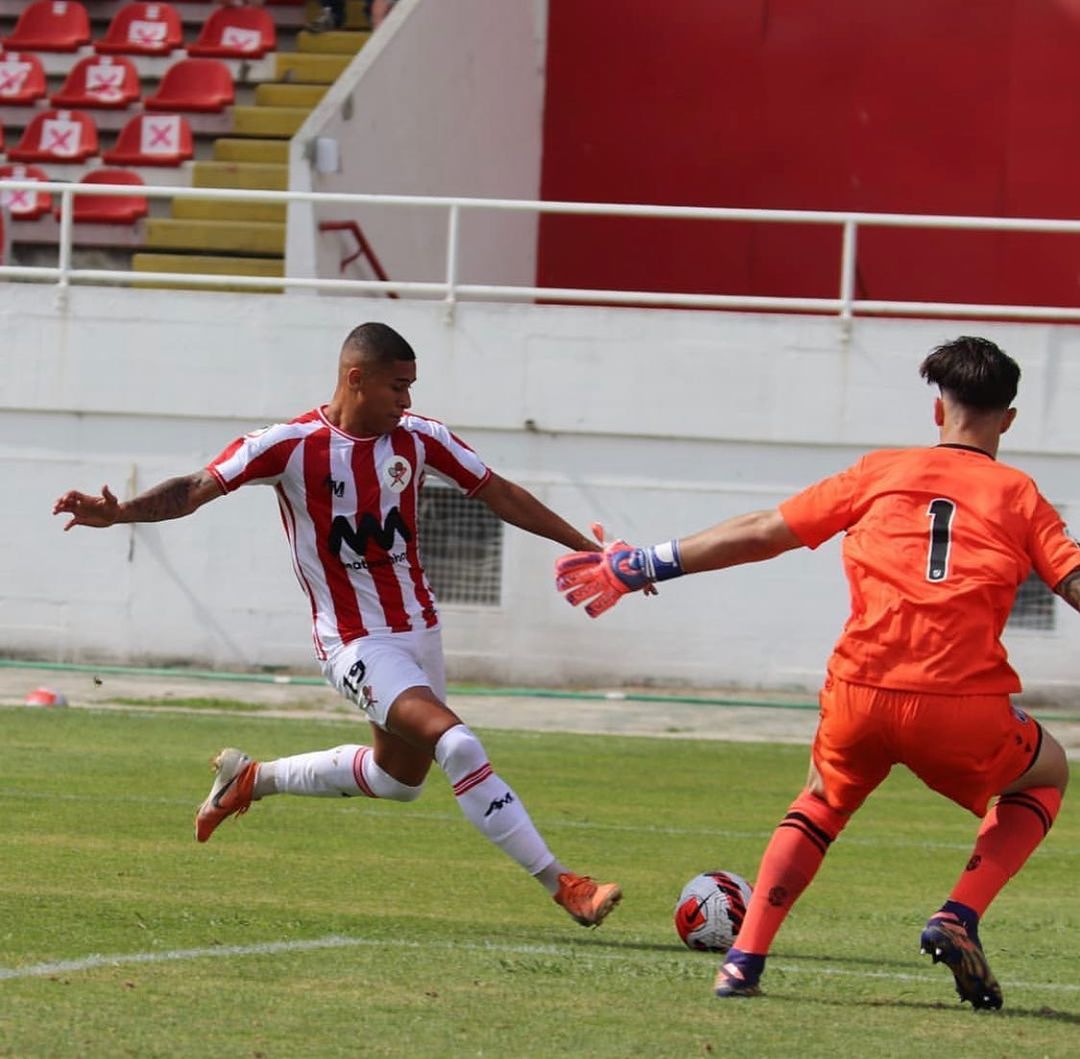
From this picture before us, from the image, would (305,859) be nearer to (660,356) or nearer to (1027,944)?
(1027,944)

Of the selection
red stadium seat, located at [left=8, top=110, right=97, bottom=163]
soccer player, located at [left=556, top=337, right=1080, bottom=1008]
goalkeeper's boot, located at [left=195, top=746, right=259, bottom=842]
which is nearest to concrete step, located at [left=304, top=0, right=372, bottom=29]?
red stadium seat, located at [left=8, top=110, right=97, bottom=163]

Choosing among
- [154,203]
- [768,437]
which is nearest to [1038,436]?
[768,437]

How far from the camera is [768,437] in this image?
59.6ft

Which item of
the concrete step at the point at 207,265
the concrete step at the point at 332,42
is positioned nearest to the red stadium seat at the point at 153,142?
the concrete step at the point at 207,265

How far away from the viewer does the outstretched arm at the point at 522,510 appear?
27.4 ft

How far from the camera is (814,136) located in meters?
25.1

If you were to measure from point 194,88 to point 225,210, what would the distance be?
207 cm

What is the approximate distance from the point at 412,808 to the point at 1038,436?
316 inches

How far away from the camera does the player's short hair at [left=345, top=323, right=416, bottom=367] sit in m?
8.03

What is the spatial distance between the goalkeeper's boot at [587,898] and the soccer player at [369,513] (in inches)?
19.5

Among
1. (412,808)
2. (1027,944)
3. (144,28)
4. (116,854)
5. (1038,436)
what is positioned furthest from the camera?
(144,28)

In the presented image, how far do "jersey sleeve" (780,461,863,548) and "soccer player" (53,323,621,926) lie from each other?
187 cm

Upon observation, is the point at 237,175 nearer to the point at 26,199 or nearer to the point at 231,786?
the point at 26,199

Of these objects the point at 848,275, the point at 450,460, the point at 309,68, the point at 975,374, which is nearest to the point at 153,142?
the point at 309,68
